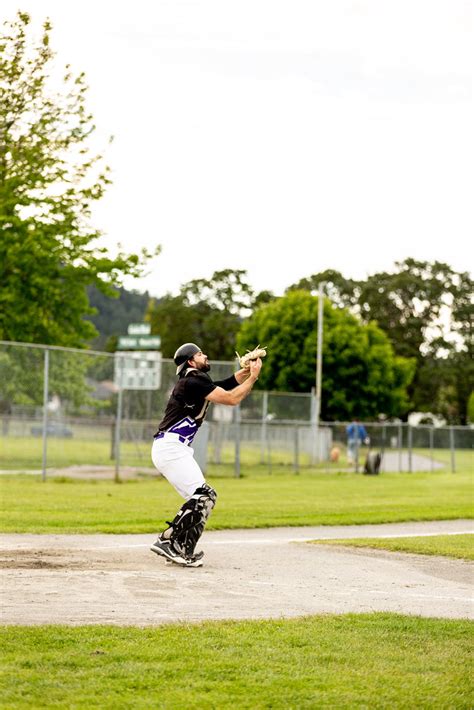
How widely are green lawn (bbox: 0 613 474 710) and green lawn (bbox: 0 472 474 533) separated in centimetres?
797

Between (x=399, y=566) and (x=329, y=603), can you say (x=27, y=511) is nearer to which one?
(x=399, y=566)

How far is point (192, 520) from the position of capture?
11500mm

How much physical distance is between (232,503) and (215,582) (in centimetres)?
1147

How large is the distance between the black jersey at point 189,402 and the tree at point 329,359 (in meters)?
70.1

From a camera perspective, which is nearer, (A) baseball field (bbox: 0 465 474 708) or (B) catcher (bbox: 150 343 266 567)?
(A) baseball field (bbox: 0 465 474 708)

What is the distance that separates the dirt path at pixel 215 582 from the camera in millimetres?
8430

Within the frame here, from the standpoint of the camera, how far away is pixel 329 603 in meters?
9.09

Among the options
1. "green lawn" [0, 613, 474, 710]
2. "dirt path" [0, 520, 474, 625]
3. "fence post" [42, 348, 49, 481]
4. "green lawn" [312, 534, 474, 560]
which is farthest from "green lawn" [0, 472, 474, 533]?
"green lawn" [0, 613, 474, 710]

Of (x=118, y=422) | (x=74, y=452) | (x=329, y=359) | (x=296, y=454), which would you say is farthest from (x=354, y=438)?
(x=329, y=359)

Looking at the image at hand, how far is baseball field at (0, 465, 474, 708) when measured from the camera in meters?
5.93

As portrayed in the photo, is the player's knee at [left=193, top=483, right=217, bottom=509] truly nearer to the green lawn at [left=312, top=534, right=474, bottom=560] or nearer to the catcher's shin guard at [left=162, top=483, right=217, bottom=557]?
the catcher's shin guard at [left=162, top=483, right=217, bottom=557]

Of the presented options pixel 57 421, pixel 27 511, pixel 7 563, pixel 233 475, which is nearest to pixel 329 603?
pixel 7 563

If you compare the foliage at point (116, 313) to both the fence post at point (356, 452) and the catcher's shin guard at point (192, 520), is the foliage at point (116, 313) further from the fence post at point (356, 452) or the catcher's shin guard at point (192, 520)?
the catcher's shin guard at point (192, 520)

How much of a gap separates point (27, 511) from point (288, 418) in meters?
20.9
